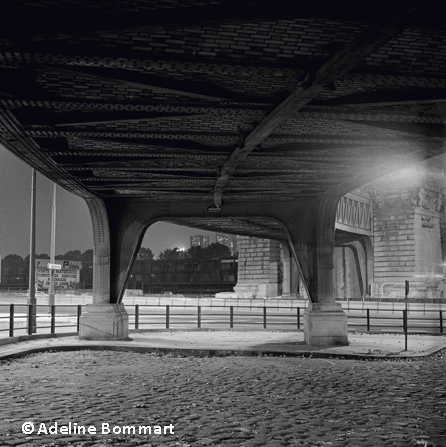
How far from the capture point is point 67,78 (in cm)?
823

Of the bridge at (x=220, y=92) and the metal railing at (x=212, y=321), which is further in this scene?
the metal railing at (x=212, y=321)

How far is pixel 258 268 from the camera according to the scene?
61281mm

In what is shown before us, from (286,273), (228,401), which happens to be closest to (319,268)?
(228,401)

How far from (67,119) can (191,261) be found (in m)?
123

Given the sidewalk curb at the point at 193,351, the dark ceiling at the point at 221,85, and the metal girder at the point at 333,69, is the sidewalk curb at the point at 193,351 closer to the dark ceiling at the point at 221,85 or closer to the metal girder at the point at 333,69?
the dark ceiling at the point at 221,85

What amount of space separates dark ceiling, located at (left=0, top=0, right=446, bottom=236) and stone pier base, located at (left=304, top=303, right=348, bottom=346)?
489 cm

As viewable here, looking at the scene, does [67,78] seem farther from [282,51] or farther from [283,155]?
[283,155]

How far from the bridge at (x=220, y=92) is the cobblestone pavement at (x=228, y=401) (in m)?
4.15

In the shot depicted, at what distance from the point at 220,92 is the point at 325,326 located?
1051cm

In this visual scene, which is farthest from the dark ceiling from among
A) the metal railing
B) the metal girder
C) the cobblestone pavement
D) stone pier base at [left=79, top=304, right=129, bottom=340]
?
the metal railing

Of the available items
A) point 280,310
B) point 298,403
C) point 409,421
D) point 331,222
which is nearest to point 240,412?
point 298,403

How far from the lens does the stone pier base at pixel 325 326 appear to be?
57.8 ft

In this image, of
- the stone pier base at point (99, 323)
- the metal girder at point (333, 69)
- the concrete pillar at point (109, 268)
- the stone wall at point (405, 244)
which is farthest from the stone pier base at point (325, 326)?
the stone wall at point (405, 244)

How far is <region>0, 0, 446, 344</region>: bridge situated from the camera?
613cm
